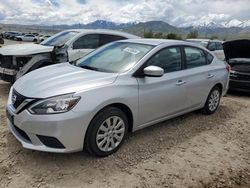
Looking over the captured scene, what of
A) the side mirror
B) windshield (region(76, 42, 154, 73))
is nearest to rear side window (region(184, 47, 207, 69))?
windshield (region(76, 42, 154, 73))

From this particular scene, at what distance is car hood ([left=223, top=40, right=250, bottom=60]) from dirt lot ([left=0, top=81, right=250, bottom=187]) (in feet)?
12.3

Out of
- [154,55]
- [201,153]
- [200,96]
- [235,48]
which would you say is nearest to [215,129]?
[200,96]

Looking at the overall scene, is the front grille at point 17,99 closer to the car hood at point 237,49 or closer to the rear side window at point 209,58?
the rear side window at point 209,58

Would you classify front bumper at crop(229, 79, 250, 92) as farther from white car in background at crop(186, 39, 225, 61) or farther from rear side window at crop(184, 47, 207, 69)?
white car in background at crop(186, 39, 225, 61)

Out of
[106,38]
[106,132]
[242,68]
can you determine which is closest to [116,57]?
[106,132]

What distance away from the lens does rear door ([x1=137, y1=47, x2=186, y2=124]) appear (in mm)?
4297

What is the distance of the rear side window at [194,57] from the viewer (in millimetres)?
5273

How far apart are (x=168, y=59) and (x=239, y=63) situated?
4485 mm

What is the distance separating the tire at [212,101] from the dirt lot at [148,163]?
34.1 inches

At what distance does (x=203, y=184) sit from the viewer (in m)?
3.56

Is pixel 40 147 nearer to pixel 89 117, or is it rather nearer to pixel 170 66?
pixel 89 117

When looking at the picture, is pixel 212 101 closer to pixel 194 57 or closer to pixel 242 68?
pixel 194 57

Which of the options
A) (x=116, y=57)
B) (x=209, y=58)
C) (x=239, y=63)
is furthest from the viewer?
(x=239, y=63)

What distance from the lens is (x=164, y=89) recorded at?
457 centimetres
